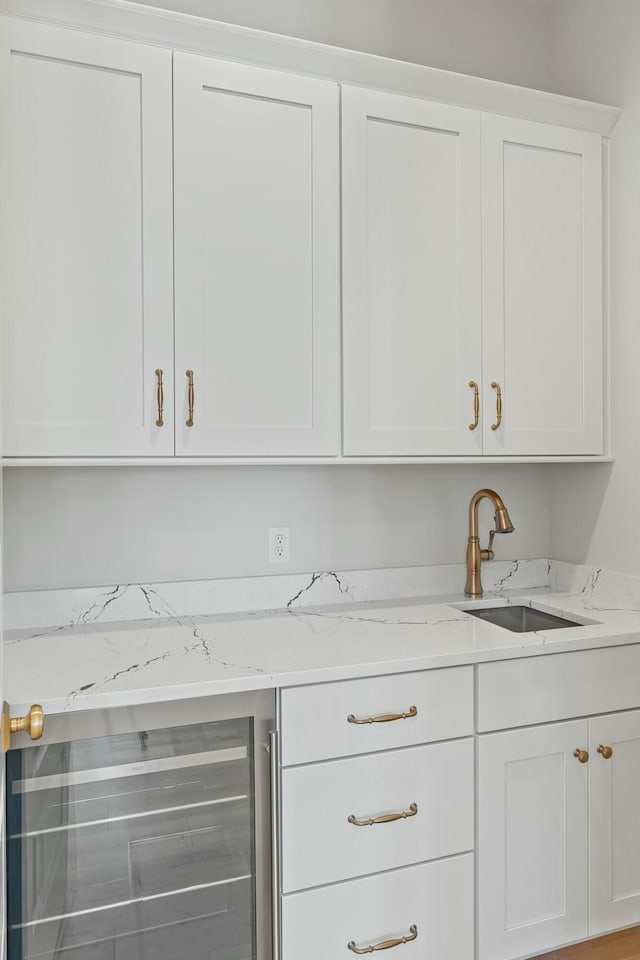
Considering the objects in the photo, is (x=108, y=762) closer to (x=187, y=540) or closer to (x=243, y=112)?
(x=187, y=540)

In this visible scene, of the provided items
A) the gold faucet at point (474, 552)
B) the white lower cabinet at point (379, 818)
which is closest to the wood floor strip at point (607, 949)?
the white lower cabinet at point (379, 818)

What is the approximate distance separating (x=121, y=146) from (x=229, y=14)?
0.72m

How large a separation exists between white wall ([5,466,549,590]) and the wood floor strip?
1114mm

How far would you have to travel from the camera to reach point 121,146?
1.63 m

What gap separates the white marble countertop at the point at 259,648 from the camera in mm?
1420

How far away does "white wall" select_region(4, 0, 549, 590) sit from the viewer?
1.89 meters

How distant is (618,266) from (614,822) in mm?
1595

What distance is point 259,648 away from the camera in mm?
1679

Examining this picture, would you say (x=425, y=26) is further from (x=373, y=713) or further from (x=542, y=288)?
(x=373, y=713)

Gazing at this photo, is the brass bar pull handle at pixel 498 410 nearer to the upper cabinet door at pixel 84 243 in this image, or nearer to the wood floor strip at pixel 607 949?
the upper cabinet door at pixel 84 243

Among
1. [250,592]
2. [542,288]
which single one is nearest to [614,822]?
[250,592]

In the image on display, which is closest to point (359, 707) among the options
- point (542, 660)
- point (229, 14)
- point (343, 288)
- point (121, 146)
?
point (542, 660)

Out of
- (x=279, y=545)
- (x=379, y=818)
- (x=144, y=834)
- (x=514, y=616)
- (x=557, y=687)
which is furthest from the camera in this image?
(x=514, y=616)

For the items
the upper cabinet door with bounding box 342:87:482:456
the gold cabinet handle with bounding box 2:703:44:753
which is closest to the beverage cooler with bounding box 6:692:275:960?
the gold cabinet handle with bounding box 2:703:44:753
